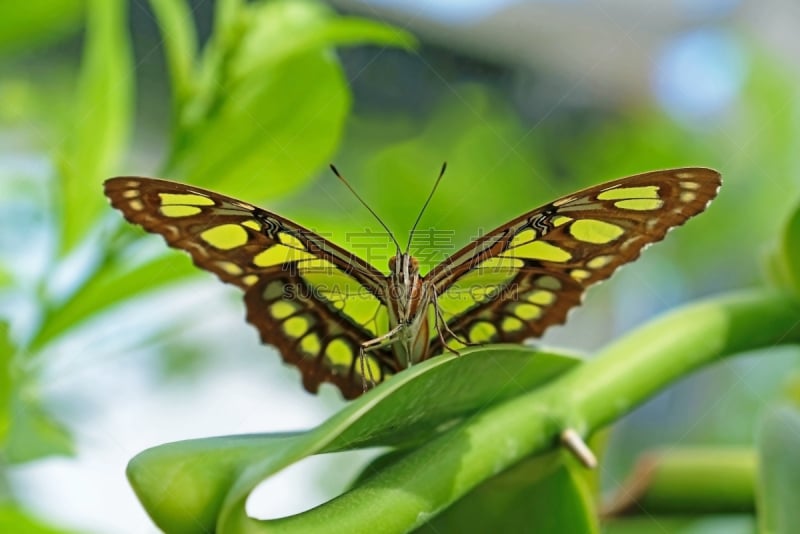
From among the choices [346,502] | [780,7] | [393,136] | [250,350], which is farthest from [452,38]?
[346,502]

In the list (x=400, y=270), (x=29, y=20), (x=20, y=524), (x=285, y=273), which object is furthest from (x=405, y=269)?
(x=29, y=20)

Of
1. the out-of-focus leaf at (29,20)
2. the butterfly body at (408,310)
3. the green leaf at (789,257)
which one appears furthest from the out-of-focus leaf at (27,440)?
the green leaf at (789,257)

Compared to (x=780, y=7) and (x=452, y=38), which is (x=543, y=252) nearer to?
(x=452, y=38)

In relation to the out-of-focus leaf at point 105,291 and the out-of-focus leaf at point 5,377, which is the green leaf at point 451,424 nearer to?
the out-of-focus leaf at point 5,377

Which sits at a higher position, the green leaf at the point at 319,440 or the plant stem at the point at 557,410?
the green leaf at the point at 319,440

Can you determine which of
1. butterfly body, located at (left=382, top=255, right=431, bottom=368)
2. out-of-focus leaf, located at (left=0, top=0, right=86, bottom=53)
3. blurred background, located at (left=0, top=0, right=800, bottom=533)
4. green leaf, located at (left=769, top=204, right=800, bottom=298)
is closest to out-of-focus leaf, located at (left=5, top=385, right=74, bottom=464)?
blurred background, located at (left=0, top=0, right=800, bottom=533)

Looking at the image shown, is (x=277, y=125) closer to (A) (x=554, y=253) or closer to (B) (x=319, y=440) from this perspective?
(A) (x=554, y=253)

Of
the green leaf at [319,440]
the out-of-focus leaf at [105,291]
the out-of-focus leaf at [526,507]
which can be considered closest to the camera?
the green leaf at [319,440]

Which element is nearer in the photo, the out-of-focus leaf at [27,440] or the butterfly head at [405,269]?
the out-of-focus leaf at [27,440]
